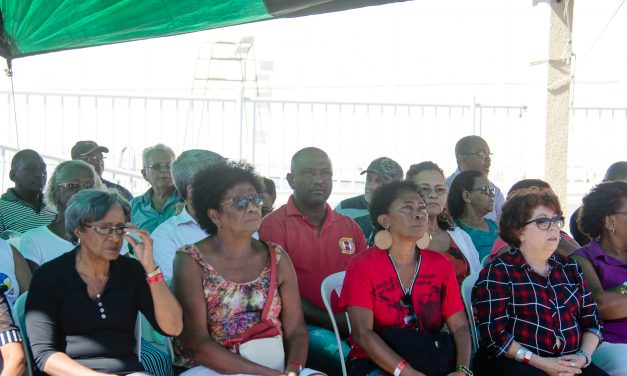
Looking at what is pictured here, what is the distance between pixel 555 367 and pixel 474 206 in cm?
166

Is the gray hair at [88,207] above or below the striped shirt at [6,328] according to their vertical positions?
above

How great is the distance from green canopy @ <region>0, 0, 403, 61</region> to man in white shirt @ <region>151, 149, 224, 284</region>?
1.02 m

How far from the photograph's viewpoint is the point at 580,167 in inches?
376

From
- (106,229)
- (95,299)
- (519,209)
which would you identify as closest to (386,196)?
(519,209)

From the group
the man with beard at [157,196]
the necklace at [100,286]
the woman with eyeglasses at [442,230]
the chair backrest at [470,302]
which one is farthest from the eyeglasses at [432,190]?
the necklace at [100,286]

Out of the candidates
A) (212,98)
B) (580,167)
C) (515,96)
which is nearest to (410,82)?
(515,96)

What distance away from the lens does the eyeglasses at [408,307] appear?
371 cm

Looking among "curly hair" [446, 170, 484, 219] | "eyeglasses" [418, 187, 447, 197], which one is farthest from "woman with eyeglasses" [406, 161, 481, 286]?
"curly hair" [446, 170, 484, 219]

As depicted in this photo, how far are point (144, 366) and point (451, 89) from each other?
1300 centimetres

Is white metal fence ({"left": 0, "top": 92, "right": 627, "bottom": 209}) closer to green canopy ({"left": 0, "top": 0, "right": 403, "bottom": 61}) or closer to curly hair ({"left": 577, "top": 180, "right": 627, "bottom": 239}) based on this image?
green canopy ({"left": 0, "top": 0, "right": 403, "bottom": 61})

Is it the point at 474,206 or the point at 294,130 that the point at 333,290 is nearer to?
the point at 474,206

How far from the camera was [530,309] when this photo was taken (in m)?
3.76

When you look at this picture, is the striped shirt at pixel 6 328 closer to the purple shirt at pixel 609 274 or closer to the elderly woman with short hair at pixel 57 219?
the elderly woman with short hair at pixel 57 219

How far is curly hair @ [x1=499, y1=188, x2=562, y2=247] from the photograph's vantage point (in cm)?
394
